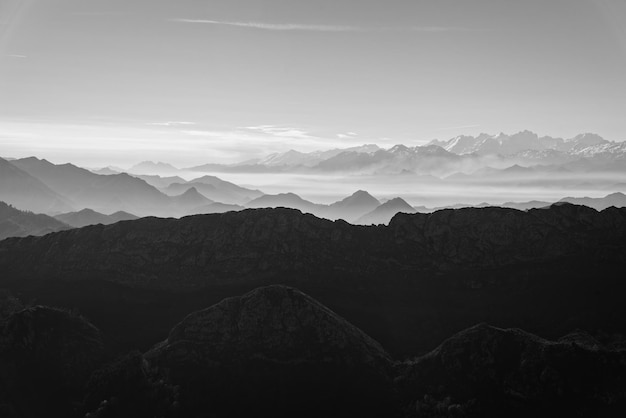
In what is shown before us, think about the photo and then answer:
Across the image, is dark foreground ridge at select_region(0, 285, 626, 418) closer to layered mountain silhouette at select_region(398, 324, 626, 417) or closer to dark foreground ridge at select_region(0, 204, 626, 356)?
layered mountain silhouette at select_region(398, 324, 626, 417)

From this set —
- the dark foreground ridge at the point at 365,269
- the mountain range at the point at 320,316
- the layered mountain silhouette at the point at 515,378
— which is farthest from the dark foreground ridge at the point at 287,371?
the dark foreground ridge at the point at 365,269

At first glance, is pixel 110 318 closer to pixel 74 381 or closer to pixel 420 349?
pixel 74 381

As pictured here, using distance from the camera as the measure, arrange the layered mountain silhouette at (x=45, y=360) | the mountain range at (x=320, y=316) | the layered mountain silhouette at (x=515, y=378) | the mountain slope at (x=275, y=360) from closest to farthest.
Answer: the layered mountain silhouette at (x=515, y=378)
the mountain range at (x=320, y=316)
the mountain slope at (x=275, y=360)
the layered mountain silhouette at (x=45, y=360)

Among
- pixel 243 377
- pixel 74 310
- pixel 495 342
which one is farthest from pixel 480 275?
pixel 74 310

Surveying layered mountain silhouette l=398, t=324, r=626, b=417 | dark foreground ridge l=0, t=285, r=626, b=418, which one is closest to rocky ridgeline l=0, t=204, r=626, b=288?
dark foreground ridge l=0, t=285, r=626, b=418

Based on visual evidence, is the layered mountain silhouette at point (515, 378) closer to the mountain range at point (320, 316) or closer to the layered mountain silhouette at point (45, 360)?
the mountain range at point (320, 316)
